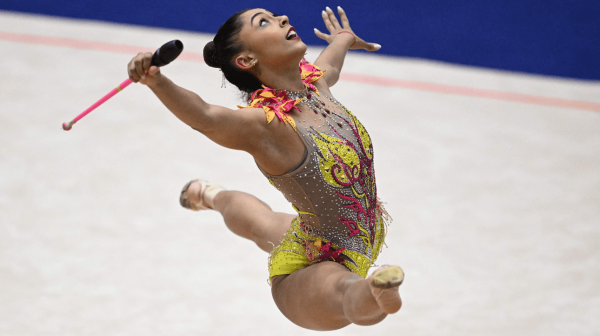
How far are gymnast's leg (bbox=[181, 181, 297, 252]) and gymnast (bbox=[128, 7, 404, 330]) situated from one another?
0.22 meters

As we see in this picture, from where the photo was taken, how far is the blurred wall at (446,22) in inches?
192

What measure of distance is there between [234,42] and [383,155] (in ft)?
7.00

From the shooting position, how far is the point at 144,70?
1.56 metres

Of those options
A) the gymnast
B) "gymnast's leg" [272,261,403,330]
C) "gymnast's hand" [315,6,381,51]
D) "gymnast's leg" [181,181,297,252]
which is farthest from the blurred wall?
"gymnast's leg" [272,261,403,330]

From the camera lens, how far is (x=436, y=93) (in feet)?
15.4

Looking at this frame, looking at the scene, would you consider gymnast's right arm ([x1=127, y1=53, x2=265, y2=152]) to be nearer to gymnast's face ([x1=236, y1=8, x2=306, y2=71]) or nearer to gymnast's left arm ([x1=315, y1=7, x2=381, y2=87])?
gymnast's face ([x1=236, y1=8, x2=306, y2=71])

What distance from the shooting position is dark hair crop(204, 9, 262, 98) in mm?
1918

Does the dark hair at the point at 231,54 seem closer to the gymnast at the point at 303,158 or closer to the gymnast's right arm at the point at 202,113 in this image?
the gymnast at the point at 303,158

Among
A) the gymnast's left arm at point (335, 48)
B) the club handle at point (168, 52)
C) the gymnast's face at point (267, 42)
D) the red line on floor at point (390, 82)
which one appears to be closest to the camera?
the club handle at point (168, 52)

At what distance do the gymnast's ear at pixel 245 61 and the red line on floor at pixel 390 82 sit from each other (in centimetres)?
289

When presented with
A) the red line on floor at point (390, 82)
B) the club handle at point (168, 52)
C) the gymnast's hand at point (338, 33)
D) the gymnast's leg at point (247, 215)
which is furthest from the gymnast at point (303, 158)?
the red line on floor at point (390, 82)

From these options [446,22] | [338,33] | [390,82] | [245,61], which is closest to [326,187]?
[245,61]

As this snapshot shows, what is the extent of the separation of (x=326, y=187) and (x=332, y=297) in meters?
0.30

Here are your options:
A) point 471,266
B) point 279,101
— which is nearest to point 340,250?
point 279,101
